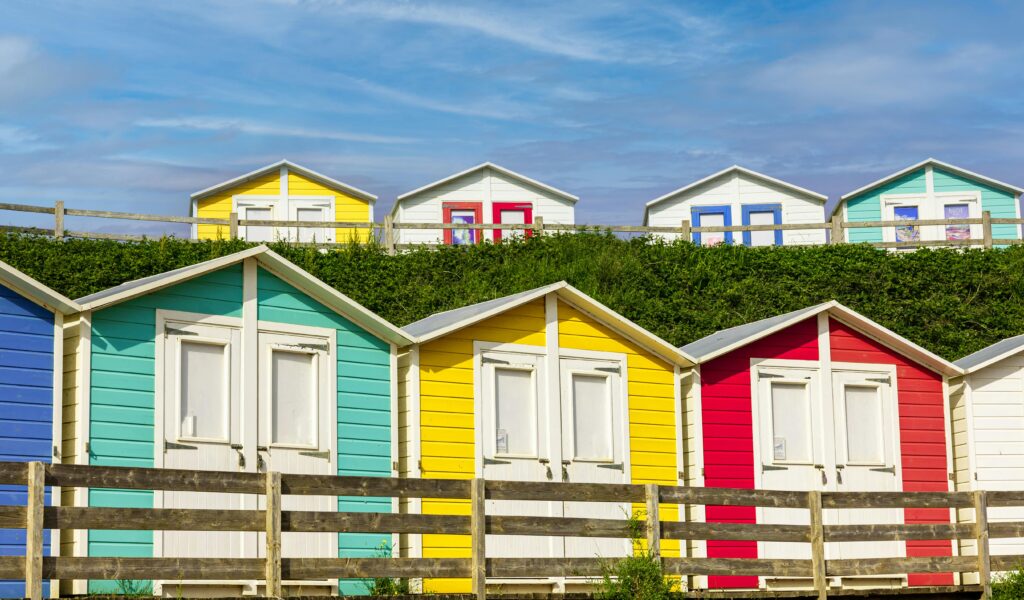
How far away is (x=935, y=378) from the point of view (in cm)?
2064

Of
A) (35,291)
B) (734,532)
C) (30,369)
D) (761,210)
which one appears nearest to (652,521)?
(734,532)

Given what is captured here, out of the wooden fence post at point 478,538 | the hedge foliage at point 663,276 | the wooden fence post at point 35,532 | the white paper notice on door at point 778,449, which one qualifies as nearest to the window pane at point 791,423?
the white paper notice on door at point 778,449

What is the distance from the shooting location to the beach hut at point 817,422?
1930 centimetres

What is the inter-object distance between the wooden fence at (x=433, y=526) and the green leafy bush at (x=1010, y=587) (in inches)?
4.2

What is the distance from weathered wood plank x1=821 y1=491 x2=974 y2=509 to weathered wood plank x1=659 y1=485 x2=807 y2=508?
33 cm

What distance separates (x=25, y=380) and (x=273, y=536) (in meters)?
3.60

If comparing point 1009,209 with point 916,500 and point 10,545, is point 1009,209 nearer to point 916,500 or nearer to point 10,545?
point 916,500

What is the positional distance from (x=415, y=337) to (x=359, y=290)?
1207 cm

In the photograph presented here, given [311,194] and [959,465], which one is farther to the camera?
[311,194]

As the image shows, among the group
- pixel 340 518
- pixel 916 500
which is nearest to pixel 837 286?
pixel 916 500

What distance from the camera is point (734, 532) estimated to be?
15672 millimetres

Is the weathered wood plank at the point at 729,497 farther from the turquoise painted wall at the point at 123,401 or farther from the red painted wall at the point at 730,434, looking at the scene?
the turquoise painted wall at the point at 123,401

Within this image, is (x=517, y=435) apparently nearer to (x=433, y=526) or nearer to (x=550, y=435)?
(x=550, y=435)

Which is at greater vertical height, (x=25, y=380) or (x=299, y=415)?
(x=25, y=380)
